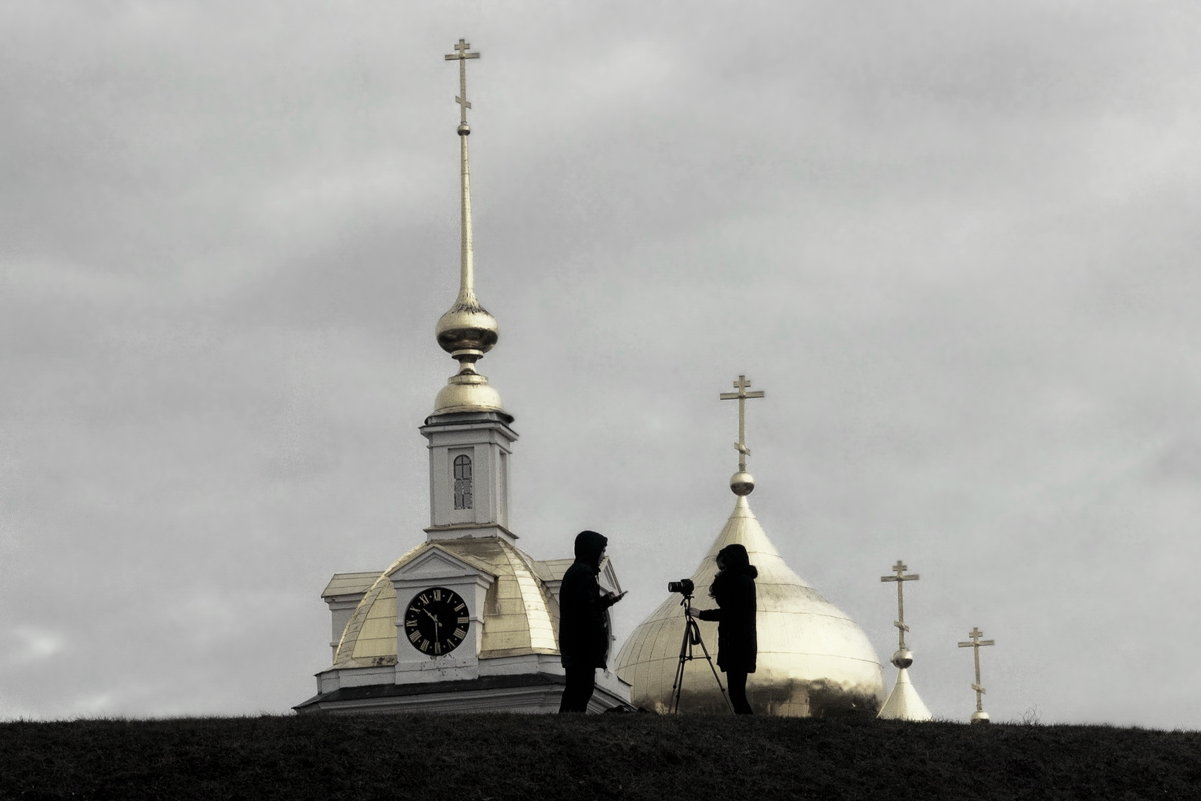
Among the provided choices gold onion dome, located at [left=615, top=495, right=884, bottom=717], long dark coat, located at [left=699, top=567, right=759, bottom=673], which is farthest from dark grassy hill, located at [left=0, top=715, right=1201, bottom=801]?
gold onion dome, located at [left=615, top=495, right=884, bottom=717]

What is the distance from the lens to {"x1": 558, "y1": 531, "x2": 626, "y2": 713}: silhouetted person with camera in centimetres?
3897

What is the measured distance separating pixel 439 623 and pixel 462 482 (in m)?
5.53

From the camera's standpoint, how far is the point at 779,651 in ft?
228

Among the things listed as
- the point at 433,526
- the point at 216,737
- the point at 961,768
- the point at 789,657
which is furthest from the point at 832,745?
the point at 433,526

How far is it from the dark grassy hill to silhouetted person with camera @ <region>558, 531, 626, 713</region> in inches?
32.9

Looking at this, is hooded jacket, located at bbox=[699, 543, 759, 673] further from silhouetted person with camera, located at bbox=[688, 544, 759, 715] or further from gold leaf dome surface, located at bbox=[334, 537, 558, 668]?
gold leaf dome surface, located at bbox=[334, 537, 558, 668]

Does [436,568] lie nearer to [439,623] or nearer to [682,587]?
[439,623]

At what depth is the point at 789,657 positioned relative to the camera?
2741 inches

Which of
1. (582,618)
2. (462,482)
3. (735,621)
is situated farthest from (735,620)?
(462,482)

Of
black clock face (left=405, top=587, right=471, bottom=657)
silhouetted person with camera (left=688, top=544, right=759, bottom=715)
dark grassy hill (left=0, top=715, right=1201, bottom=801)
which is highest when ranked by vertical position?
black clock face (left=405, top=587, right=471, bottom=657)

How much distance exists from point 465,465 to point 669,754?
130 feet

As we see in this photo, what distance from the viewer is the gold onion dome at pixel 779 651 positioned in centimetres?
6900

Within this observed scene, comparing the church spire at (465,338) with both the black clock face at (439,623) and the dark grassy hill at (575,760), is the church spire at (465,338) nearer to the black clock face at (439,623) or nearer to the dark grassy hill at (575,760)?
the black clock face at (439,623)

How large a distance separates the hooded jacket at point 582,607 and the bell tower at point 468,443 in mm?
35669
